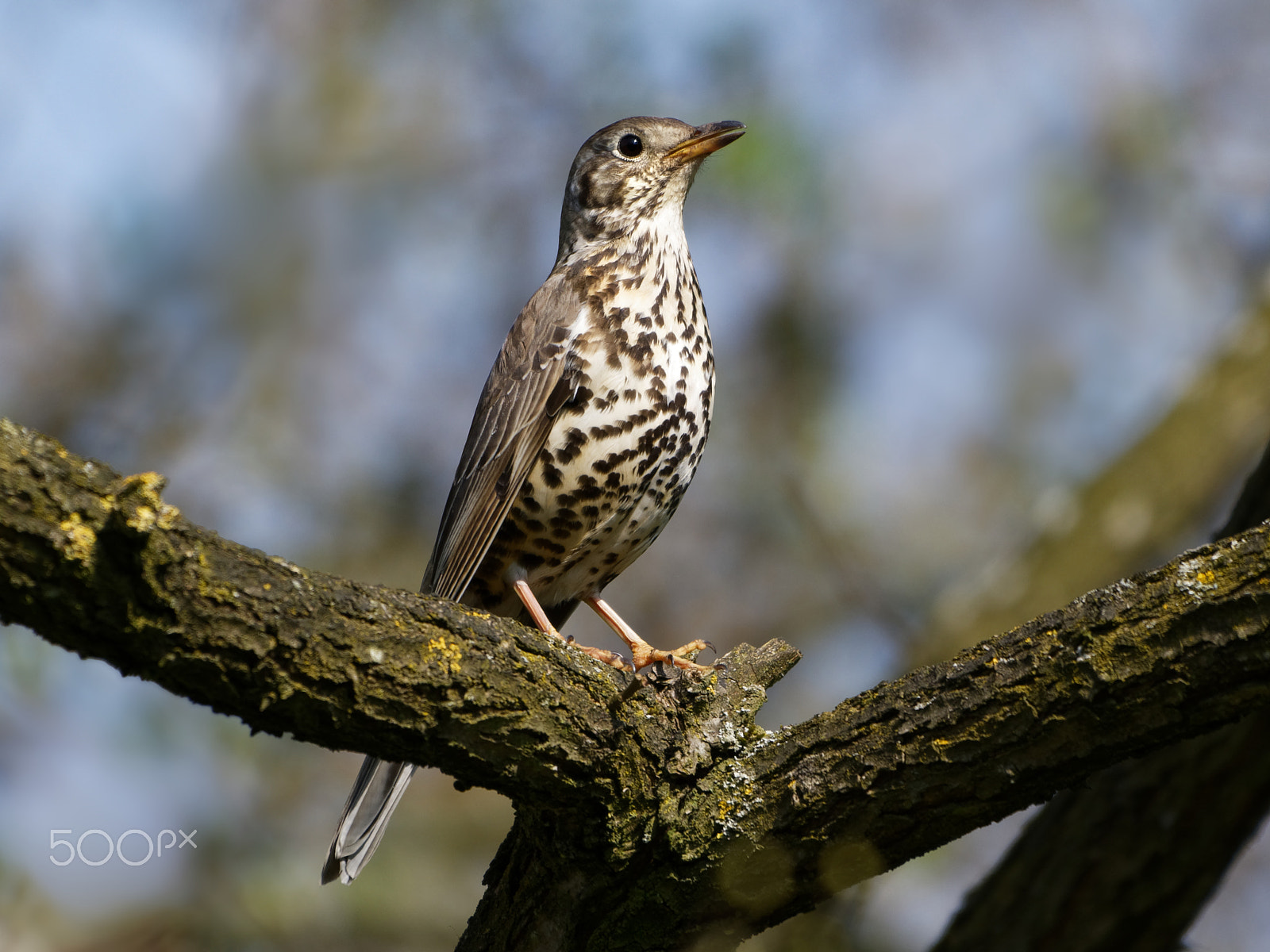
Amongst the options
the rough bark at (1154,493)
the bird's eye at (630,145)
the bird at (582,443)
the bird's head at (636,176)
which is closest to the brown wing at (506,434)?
the bird at (582,443)

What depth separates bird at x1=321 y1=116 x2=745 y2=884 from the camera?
5.31 m

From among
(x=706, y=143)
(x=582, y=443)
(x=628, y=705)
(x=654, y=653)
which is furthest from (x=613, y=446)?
(x=706, y=143)

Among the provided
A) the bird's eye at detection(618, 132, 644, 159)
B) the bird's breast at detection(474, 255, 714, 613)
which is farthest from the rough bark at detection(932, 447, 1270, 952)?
the bird's eye at detection(618, 132, 644, 159)

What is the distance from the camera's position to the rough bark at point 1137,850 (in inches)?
190

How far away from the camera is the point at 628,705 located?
147 inches

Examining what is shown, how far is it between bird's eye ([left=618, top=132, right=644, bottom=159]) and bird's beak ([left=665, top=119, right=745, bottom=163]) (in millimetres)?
176

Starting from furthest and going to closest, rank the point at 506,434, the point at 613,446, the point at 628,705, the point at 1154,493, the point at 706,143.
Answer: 1. the point at 1154,493
2. the point at 706,143
3. the point at 506,434
4. the point at 613,446
5. the point at 628,705

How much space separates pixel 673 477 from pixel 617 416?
38cm

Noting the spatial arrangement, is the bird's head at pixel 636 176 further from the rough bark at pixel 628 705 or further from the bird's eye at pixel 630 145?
the rough bark at pixel 628 705

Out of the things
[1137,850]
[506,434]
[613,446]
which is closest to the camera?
[1137,850]

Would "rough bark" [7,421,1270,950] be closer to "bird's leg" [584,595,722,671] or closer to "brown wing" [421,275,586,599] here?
"bird's leg" [584,595,722,671]

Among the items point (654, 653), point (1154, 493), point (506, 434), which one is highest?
point (1154, 493)

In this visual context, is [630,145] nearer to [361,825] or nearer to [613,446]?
[613,446]

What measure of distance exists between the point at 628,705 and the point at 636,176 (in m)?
3.53
